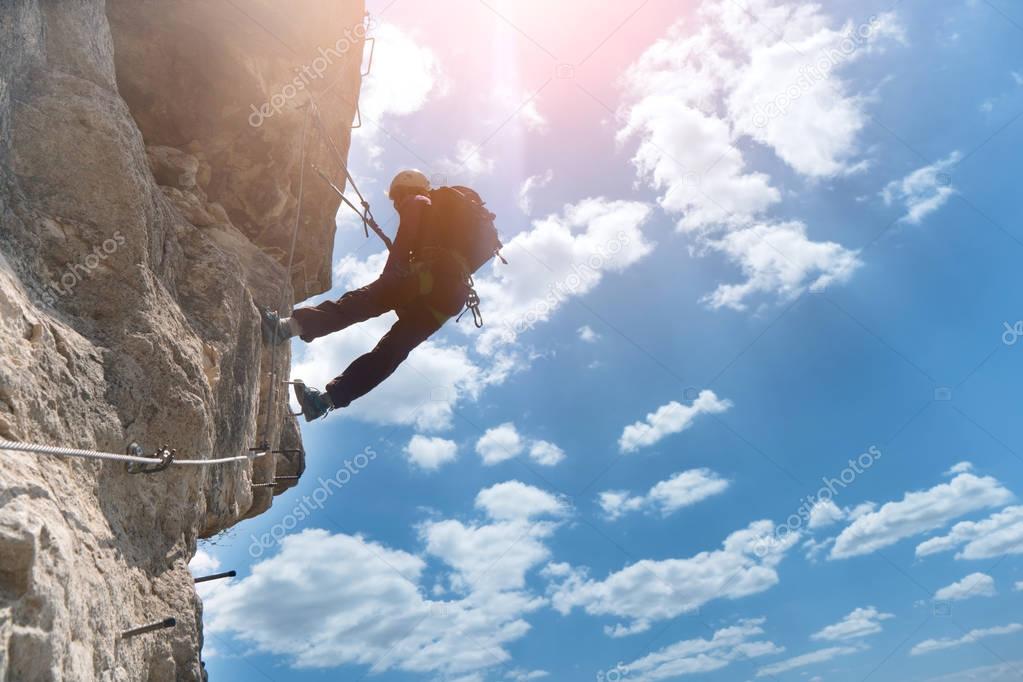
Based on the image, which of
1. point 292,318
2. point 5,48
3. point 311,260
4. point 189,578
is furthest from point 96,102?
point 311,260

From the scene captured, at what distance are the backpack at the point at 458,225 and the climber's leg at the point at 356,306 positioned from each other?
0.52 metres

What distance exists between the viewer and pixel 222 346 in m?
7.10

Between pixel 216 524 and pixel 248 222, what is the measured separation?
4.12 m

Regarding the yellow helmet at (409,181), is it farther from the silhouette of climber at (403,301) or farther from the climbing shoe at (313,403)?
the climbing shoe at (313,403)

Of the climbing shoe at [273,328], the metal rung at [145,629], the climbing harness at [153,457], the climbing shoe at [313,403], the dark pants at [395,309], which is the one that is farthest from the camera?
the climbing shoe at [273,328]

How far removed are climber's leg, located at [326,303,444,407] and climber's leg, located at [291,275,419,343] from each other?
0.20m

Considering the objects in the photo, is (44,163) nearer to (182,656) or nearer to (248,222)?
(182,656)

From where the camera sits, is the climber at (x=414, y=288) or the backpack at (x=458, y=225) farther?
the backpack at (x=458, y=225)

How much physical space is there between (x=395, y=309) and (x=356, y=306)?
0.43m

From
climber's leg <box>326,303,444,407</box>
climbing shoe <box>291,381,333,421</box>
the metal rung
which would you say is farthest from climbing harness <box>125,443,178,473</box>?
climber's leg <box>326,303,444,407</box>

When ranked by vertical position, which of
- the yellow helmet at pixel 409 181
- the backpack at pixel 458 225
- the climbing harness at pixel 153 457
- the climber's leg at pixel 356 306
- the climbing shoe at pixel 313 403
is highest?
the yellow helmet at pixel 409 181

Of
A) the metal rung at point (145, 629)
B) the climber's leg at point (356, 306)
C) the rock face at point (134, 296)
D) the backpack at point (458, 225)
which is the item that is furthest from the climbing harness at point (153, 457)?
the backpack at point (458, 225)

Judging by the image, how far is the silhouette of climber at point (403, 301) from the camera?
26.9ft

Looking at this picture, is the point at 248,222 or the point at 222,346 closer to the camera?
the point at 222,346
